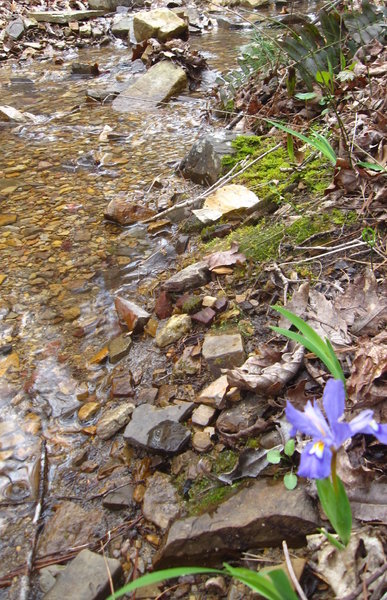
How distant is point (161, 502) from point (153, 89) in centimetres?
519

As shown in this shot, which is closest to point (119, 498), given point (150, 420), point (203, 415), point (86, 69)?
point (150, 420)

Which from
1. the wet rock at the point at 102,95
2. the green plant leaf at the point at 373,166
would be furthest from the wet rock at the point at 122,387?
the wet rock at the point at 102,95

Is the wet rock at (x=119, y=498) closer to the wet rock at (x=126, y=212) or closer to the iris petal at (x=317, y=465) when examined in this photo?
the iris petal at (x=317, y=465)

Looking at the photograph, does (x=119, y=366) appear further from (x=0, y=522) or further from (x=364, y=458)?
(x=364, y=458)

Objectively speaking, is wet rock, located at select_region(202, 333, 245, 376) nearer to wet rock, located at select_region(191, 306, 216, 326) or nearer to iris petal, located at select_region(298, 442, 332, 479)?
wet rock, located at select_region(191, 306, 216, 326)

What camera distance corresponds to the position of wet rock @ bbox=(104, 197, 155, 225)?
3.40 m

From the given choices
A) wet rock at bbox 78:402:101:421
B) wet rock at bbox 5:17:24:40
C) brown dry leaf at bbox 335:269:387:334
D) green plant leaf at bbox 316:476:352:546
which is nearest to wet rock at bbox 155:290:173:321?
wet rock at bbox 78:402:101:421

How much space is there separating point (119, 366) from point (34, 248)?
4.48ft

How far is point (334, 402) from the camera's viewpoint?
929 millimetres

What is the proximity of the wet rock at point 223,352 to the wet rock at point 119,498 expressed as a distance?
1.80 ft

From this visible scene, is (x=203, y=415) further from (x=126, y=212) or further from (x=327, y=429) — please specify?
(x=126, y=212)

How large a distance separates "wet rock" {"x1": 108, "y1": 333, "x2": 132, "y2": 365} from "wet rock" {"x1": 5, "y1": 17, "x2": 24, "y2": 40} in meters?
8.59

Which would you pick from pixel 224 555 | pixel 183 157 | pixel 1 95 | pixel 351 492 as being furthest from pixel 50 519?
pixel 1 95

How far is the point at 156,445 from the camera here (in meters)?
1.74
